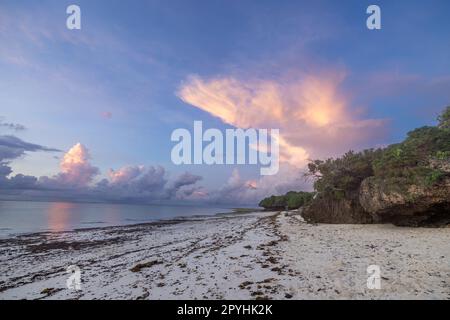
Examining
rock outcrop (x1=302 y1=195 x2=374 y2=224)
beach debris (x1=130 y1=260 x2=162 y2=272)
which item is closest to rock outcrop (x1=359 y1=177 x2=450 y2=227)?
rock outcrop (x1=302 y1=195 x2=374 y2=224)

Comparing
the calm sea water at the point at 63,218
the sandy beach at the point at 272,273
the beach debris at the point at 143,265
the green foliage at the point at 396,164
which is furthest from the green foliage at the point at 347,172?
the calm sea water at the point at 63,218

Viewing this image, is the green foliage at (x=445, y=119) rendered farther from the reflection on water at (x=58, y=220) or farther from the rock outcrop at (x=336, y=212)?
the reflection on water at (x=58, y=220)

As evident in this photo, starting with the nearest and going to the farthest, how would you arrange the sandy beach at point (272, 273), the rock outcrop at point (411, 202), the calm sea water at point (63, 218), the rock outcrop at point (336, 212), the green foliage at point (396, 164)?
the sandy beach at point (272, 273) → the rock outcrop at point (411, 202) → the green foliage at point (396, 164) → the rock outcrop at point (336, 212) → the calm sea water at point (63, 218)

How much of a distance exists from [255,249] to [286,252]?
6.28 ft

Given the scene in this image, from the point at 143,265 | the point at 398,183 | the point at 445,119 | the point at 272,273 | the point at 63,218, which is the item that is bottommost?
the point at 63,218

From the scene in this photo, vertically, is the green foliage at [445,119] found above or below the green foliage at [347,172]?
above

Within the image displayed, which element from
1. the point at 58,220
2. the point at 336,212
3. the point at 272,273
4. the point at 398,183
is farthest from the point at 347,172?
the point at 58,220

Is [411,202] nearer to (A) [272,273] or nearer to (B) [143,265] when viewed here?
(A) [272,273]

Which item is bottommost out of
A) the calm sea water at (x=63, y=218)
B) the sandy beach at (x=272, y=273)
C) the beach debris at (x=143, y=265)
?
the calm sea water at (x=63, y=218)

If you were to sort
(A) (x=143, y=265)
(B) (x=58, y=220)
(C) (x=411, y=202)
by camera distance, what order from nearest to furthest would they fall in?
(A) (x=143, y=265) < (C) (x=411, y=202) < (B) (x=58, y=220)

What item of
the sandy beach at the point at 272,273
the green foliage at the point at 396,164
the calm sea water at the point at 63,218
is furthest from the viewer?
the calm sea water at the point at 63,218

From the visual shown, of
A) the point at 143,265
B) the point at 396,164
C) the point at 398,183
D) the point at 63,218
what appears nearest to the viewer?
the point at 143,265
